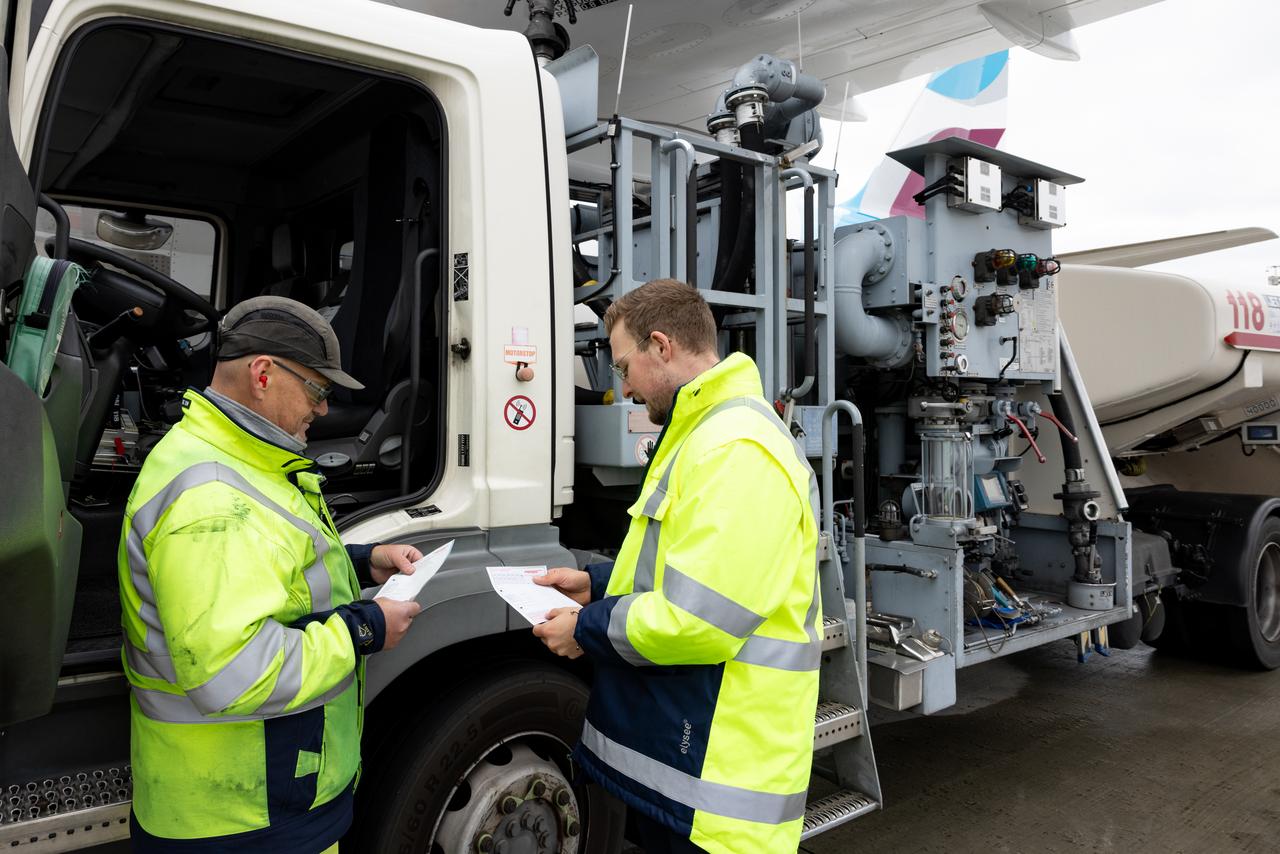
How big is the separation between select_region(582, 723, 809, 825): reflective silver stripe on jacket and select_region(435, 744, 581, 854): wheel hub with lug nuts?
65 cm

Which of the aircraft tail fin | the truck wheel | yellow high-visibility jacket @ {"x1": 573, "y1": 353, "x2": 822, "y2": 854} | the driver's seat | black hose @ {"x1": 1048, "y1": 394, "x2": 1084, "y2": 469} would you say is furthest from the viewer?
the aircraft tail fin

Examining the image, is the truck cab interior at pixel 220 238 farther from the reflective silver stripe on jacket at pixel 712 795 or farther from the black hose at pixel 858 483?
the black hose at pixel 858 483

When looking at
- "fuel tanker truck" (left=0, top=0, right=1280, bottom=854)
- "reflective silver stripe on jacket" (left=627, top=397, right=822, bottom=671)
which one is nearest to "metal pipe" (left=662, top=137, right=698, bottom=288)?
"fuel tanker truck" (left=0, top=0, right=1280, bottom=854)

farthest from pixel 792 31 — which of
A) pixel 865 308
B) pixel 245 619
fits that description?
pixel 245 619

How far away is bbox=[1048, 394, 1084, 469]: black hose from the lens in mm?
4711

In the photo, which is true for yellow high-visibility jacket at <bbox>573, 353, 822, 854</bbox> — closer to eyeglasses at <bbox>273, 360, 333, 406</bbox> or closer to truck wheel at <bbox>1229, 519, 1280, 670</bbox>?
eyeglasses at <bbox>273, 360, 333, 406</bbox>

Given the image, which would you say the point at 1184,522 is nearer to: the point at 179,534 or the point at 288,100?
the point at 288,100

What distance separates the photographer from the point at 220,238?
3.75 m

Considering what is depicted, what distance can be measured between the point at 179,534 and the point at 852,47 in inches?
434

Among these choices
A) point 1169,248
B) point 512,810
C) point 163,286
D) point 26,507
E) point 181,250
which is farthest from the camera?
point 1169,248

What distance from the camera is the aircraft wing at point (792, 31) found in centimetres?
942

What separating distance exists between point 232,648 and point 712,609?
80 centimetres

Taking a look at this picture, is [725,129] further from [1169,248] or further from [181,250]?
[1169,248]

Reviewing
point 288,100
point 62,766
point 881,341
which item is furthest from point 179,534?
point 881,341
